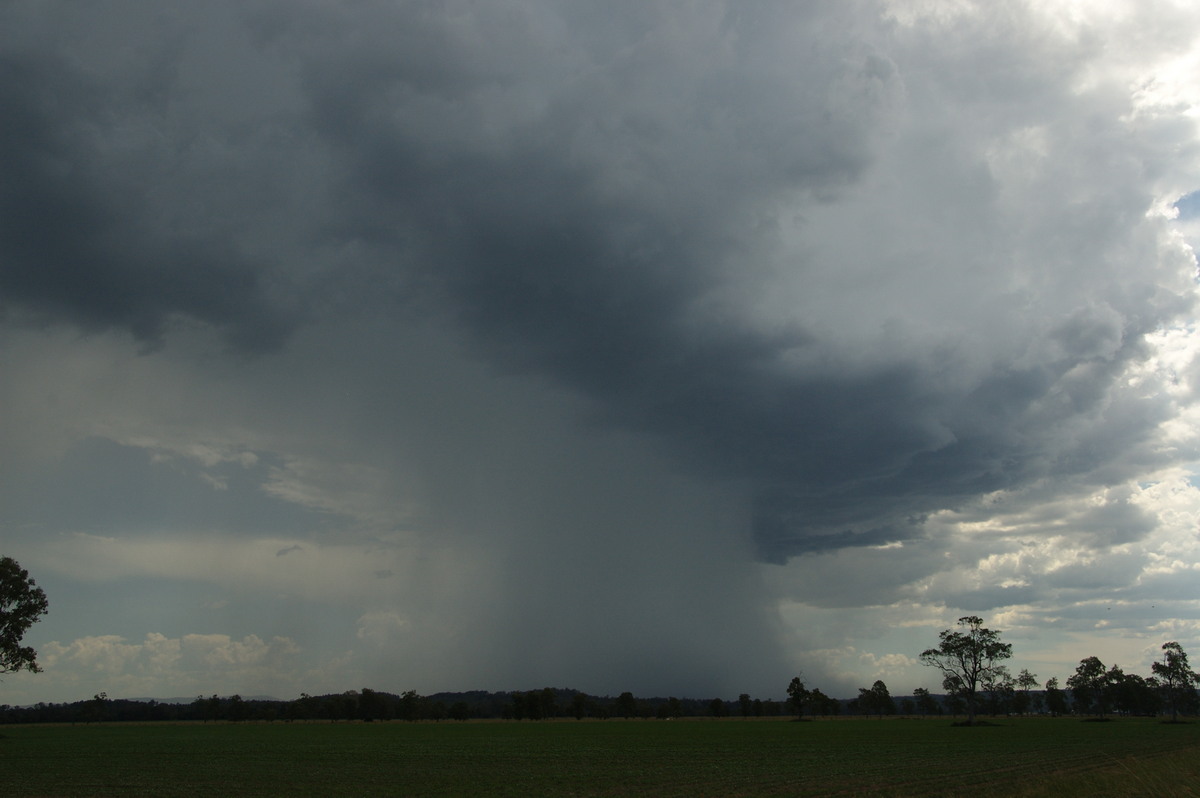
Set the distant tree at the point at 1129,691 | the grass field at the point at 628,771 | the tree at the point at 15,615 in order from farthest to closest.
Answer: the distant tree at the point at 1129,691
the tree at the point at 15,615
the grass field at the point at 628,771

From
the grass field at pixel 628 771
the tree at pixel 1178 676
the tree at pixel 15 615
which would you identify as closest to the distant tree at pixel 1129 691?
the tree at pixel 1178 676

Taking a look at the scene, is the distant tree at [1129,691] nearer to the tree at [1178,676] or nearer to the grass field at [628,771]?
the tree at [1178,676]

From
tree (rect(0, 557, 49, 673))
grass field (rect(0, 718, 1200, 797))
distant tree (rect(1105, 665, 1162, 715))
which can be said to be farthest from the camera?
distant tree (rect(1105, 665, 1162, 715))

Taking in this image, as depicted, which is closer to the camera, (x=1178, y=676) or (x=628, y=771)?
(x=628, y=771)

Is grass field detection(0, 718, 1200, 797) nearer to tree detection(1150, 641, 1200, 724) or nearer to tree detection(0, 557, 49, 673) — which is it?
tree detection(0, 557, 49, 673)

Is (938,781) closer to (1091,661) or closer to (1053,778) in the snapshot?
(1053,778)

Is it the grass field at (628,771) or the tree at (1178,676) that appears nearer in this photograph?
the grass field at (628,771)

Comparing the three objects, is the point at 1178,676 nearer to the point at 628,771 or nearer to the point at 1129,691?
the point at 1129,691

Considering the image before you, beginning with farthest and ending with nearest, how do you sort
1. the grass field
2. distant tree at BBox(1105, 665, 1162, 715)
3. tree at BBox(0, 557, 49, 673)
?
1. distant tree at BBox(1105, 665, 1162, 715)
2. tree at BBox(0, 557, 49, 673)
3. the grass field

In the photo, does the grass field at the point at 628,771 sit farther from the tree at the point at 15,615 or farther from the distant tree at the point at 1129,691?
the distant tree at the point at 1129,691

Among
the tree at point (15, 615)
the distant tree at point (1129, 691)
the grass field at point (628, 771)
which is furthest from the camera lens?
the distant tree at point (1129, 691)

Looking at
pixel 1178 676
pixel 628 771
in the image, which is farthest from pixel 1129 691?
pixel 628 771

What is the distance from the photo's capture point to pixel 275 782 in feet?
129

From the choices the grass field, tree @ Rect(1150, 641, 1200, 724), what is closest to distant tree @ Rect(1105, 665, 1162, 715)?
tree @ Rect(1150, 641, 1200, 724)
